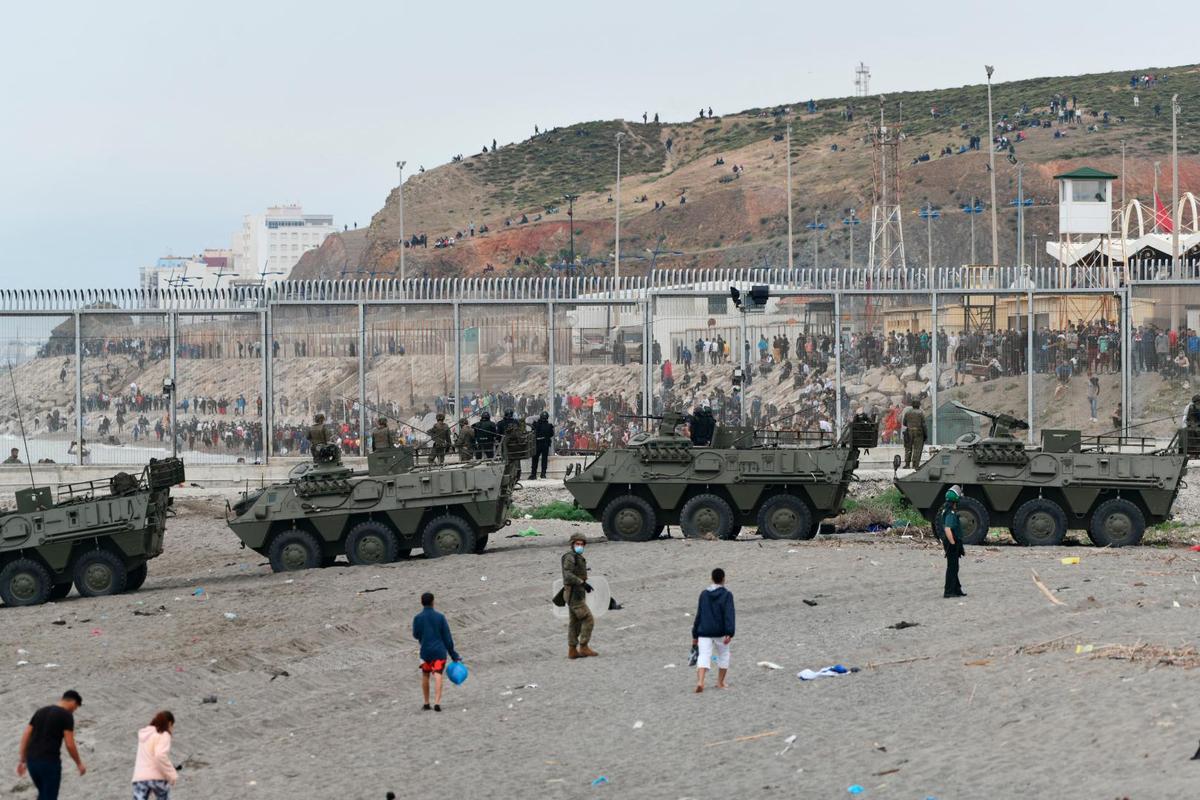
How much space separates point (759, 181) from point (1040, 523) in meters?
80.6

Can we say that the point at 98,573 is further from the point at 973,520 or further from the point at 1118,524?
the point at 1118,524

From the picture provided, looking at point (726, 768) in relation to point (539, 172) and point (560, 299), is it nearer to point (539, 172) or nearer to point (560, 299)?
point (560, 299)

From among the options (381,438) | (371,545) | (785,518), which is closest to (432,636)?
(371,545)

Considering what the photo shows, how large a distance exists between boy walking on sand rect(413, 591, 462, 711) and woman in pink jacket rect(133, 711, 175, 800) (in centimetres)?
413

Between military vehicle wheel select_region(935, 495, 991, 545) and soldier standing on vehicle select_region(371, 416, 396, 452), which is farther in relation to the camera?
soldier standing on vehicle select_region(371, 416, 396, 452)

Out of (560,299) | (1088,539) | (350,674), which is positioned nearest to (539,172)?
(560,299)

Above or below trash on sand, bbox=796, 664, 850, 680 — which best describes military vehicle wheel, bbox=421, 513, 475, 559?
above

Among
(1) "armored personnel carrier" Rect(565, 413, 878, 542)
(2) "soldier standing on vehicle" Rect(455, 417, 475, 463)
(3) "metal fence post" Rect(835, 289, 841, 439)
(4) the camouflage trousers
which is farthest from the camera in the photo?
(3) "metal fence post" Rect(835, 289, 841, 439)

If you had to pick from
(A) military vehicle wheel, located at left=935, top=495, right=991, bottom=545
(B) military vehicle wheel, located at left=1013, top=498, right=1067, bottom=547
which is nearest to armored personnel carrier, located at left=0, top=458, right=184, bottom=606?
(A) military vehicle wheel, located at left=935, top=495, right=991, bottom=545

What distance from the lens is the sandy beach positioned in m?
13.7

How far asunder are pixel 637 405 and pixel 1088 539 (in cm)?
974

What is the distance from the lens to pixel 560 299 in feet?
113

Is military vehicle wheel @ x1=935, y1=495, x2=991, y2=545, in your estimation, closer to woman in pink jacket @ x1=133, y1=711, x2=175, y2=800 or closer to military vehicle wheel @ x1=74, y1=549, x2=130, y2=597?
military vehicle wheel @ x1=74, y1=549, x2=130, y2=597

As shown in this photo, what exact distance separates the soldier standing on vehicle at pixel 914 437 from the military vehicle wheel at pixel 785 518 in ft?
22.1
